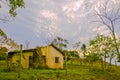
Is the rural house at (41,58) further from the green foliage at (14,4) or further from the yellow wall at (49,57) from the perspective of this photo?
the green foliage at (14,4)

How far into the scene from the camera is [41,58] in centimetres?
5094

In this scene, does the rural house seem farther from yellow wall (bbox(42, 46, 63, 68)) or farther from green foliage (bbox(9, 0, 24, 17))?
green foliage (bbox(9, 0, 24, 17))

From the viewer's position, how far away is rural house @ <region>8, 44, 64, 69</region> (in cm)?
5005

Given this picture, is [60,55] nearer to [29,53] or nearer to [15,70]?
[29,53]

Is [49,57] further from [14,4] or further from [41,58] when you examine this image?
[14,4]

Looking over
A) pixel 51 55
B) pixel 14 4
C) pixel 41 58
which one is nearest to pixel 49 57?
pixel 51 55

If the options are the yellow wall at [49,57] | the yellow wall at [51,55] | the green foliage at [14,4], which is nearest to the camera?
the green foliage at [14,4]

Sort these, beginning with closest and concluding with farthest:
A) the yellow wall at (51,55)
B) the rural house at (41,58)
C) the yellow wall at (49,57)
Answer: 1. the rural house at (41,58)
2. the yellow wall at (49,57)
3. the yellow wall at (51,55)

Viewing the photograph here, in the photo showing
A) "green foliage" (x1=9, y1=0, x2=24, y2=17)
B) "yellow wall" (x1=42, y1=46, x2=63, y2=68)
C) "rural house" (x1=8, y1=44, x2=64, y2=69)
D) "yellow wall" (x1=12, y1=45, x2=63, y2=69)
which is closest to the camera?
"green foliage" (x1=9, y1=0, x2=24, y2=17)

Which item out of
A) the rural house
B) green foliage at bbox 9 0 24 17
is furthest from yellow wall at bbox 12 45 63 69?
green foliage at bbox 9 0 24 17

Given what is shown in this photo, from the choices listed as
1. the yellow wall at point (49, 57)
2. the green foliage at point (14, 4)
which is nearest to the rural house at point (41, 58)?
the yellow wall at point (49, 57)

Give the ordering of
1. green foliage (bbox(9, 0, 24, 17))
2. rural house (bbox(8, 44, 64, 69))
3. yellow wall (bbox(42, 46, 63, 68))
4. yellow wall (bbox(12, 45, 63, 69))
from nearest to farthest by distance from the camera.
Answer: green foliage (bbox(9, 0, 24, 17)) < rural house (bbox(8, 44, 64, 69)) < yellow wall (bbox(12, 45, 63, 69)) < yellow wall (bbox(42, 46, 63, 68))

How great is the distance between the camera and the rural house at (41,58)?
50047 mm

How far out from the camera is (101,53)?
5562cm
